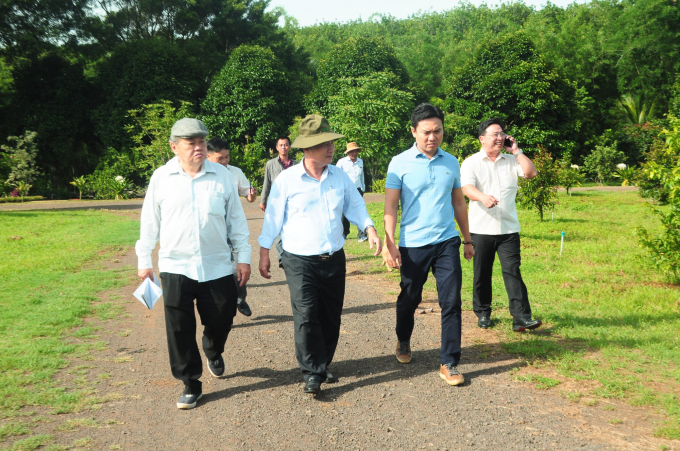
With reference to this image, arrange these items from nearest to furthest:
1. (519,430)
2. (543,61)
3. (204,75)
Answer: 1. (519,430)
2. (543,61)
3. (204,75)

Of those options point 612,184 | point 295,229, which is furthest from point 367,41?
point 295,229

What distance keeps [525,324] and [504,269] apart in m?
0.59

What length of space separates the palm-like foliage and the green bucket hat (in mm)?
39368

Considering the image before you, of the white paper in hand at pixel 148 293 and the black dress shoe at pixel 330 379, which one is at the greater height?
the white paper in hand at pixel 148 293

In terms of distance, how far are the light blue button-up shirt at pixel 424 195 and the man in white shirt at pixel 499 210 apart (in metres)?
1.00

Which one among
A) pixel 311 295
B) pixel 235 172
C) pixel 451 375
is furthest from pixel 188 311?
pixel 235 172

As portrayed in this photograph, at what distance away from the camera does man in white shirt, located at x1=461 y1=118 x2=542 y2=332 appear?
19.4 ft

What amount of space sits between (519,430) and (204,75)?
1350 inches

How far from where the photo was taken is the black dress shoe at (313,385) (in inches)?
174

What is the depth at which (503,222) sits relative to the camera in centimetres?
596

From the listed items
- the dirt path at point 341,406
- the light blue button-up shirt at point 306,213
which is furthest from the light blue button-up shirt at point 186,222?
the dirt path at point 341,406

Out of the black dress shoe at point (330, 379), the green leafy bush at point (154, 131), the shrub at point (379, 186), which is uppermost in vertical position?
the green leafy bush at point (154, 131)

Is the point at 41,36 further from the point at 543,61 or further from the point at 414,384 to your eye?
the point at 414,384

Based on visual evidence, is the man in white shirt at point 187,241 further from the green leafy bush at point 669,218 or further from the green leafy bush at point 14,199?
the green leafy bush at point 14,199
